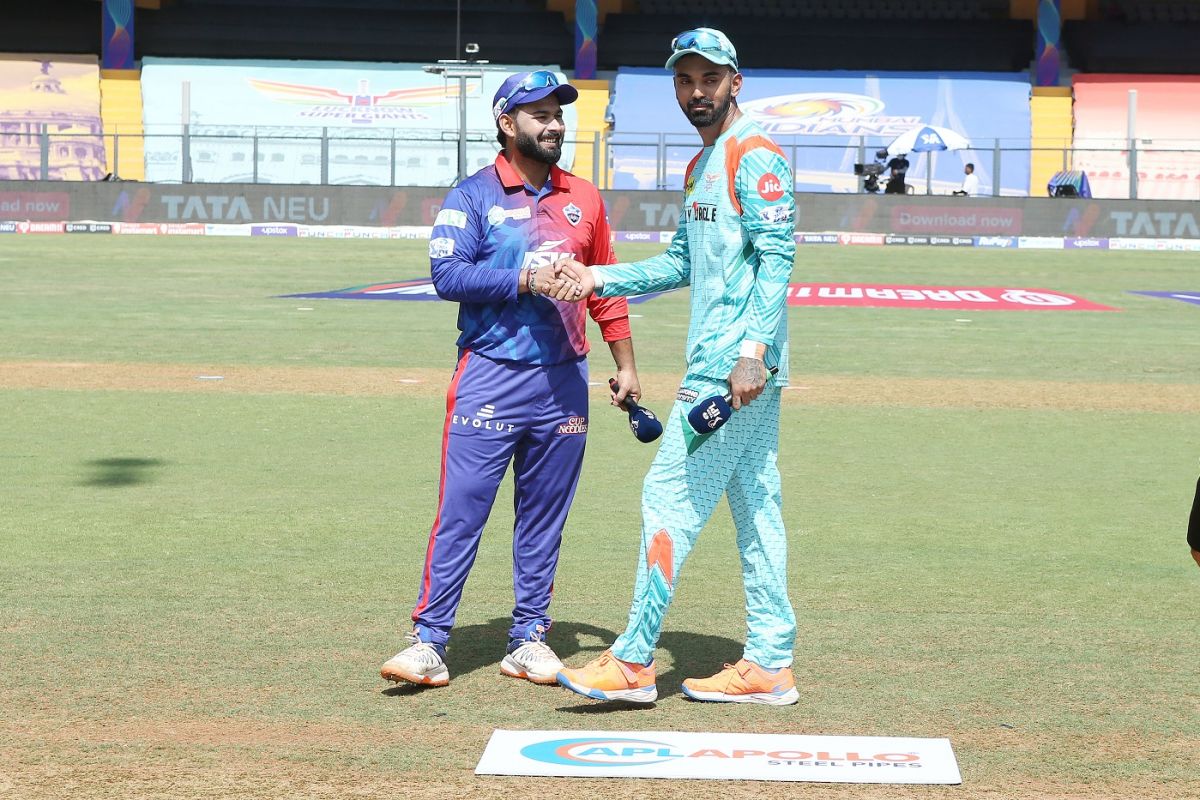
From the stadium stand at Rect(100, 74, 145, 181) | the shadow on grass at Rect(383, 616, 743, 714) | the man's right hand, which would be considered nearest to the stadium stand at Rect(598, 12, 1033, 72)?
the stadium stand at Rect(100, 74, 145, 181)

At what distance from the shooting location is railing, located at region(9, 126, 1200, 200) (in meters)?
38.9

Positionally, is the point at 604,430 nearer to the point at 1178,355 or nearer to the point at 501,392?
the point at 501,392

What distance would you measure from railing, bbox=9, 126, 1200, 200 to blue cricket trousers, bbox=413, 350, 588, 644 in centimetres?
3305

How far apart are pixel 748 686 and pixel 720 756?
1.88 feet

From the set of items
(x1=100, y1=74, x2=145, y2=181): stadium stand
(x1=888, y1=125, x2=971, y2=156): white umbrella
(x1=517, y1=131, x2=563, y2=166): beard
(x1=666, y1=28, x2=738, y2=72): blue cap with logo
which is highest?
(x1=100, y1=74, x2=145, y2=181): stadium stand

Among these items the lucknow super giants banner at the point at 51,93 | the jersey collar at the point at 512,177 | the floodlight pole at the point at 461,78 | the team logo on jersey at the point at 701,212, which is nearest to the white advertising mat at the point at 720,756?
the team logo on jersey at the point at 701,212

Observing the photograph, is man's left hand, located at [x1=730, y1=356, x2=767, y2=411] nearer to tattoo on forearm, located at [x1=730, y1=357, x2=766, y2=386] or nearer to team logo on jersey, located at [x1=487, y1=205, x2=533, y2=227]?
tattoo on forearm, located at [x1=730, y1=357, x2=766, y2=386]

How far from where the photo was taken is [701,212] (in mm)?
5332

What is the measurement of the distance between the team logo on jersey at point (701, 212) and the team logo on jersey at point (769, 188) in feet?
0.68

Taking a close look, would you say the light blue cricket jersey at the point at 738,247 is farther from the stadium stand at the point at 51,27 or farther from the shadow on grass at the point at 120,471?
the stadium stand at the point at 51,27

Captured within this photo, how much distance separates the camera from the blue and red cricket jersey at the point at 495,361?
562cm

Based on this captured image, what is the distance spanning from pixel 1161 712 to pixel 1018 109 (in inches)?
1797

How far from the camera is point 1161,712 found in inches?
207

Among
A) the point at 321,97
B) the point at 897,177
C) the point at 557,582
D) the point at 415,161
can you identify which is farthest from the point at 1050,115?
the point at 557,582
